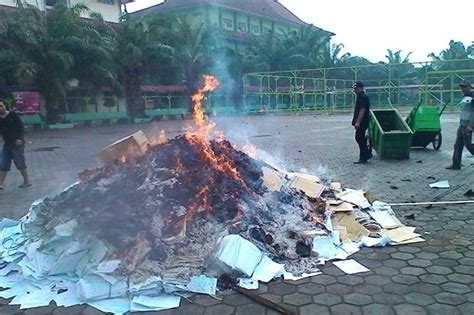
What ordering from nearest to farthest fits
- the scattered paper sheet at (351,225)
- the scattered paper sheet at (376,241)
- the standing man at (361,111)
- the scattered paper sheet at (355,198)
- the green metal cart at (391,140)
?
the scattered paper sheet at (376,241) < the scattered paper sheet at (351,225) < the scattered paper sheet at (355,198) < the standing man at (361,111) < the green metal cart at (391,140)

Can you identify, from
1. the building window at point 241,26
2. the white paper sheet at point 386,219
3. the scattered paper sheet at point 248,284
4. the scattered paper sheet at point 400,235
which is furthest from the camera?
the building window at point 241,26

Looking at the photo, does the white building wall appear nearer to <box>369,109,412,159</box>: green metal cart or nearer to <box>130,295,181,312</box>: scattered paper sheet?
<box>369,109,412,159</box>: green metal cart

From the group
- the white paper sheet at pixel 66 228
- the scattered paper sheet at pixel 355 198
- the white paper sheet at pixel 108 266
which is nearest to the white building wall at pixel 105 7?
the scattered paper sheet at pixel 355 198

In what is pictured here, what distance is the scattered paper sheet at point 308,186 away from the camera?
6.07 m

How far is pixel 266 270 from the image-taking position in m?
4.14

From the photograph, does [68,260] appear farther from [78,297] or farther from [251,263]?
[251,263]

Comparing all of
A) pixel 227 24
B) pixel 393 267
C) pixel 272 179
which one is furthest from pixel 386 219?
pixel 227 24

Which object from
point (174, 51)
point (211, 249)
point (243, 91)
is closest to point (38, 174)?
point (211, 249)

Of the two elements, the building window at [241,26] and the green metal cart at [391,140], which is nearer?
the green metal cart at [391,140]

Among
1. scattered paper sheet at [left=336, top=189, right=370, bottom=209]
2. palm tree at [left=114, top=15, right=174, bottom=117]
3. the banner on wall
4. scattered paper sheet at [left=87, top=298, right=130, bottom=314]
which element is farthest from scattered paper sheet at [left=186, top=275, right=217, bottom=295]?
palm tree at [left=114, top=15, right=174, bottom=117]

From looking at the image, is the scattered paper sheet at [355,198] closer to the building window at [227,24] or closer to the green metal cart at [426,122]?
the green metal cart at [426,122]

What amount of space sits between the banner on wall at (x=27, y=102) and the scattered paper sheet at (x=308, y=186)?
901 inches

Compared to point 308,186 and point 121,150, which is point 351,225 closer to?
point 308,186

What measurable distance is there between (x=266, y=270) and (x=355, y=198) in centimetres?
253
